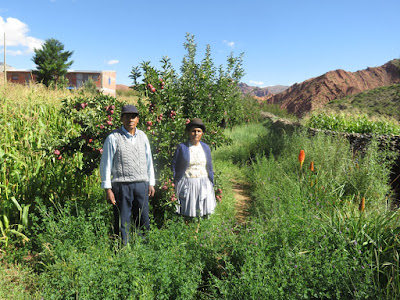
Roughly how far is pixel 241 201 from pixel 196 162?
229 centimetres

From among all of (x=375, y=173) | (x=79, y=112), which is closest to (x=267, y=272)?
(x=79, y=112)

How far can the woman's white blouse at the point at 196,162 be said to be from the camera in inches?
134

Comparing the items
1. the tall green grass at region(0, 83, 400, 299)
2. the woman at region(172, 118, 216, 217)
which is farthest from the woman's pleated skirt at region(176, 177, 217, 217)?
the tall green grass at region(0, 83, 400, 299)

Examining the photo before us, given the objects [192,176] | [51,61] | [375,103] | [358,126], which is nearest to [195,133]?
[192,176]

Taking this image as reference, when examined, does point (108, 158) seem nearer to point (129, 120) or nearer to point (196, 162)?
point (129, 120)

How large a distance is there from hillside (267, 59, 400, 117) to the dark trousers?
116 ft

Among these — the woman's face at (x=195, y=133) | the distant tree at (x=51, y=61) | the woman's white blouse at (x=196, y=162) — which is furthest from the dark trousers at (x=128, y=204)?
the distant tree at (x=51, y=61)

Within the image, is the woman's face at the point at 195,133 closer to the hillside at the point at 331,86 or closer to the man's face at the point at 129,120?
the man's face at the point at 129,120

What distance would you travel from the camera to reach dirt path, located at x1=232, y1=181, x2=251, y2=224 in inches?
181

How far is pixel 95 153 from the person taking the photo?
3.65 m

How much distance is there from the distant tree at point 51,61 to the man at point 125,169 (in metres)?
49.6

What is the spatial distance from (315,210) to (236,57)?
15.1 feet

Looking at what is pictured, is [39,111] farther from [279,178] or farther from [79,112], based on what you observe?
[279,178]

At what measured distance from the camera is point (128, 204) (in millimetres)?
3197
